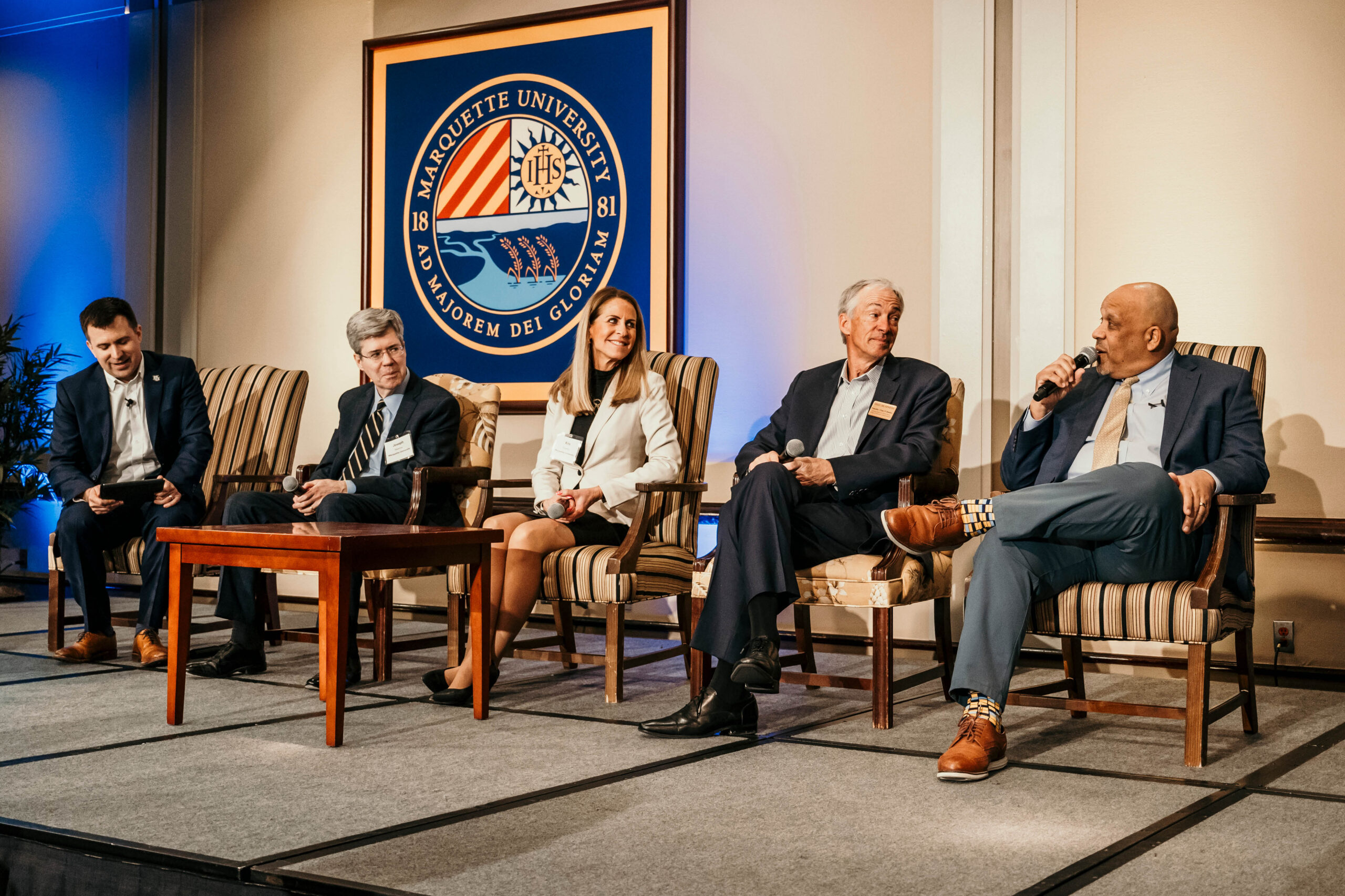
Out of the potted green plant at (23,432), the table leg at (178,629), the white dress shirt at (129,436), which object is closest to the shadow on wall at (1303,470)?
the table leg at (178,629)

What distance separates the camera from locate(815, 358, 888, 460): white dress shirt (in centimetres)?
347

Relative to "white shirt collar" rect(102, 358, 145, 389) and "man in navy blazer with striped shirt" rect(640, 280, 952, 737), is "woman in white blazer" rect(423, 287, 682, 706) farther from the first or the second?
"white shirt collar" rect(102, 358, 145, 389)

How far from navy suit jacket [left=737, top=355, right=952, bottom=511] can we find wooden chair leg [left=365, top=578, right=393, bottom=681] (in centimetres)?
115

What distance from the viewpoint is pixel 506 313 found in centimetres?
509

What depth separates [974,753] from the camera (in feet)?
8.10

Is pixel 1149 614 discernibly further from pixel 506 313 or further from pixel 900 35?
pixel 506 313

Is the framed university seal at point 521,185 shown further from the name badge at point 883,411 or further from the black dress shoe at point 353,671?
the black dress shoe at point 353,671

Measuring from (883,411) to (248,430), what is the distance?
2363 millimetres

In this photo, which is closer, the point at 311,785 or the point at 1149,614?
the point at 311,785

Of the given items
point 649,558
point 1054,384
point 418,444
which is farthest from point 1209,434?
point 418,444

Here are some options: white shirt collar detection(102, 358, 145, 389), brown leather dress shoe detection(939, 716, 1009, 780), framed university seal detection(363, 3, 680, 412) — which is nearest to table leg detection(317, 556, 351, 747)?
brown leather dress shoe detection(939, 716, 1009, 780)

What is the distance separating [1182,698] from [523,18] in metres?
3.58

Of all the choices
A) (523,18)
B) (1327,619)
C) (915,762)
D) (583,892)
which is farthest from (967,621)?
(523,18)

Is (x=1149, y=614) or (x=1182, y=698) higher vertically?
(x=1149, y=614)
